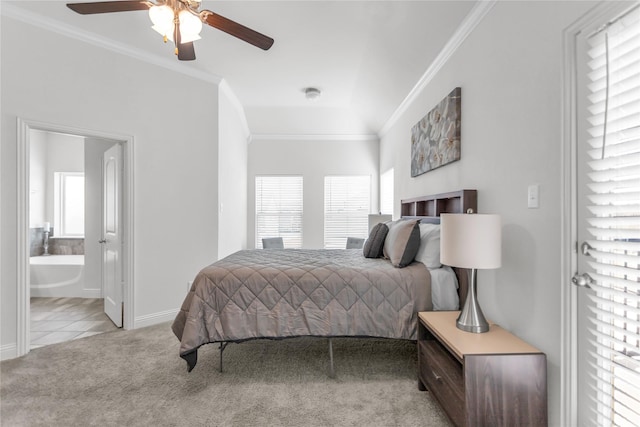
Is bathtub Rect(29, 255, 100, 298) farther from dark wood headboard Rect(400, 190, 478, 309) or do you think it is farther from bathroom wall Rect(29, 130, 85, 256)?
dark wood headboard Rect(400, 190, 478, 309)

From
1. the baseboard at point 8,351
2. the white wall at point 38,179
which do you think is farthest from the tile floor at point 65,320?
the white wall at point 38,179

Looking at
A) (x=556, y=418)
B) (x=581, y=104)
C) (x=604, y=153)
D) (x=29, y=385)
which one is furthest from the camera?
(x=29, y=385)

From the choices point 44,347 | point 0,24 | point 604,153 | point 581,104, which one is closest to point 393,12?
point 581,104

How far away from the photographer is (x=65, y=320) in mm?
3271

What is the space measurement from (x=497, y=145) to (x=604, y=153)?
2.34 feet

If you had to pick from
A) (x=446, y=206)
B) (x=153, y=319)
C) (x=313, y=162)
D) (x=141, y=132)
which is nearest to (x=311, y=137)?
(x=313, y=162)

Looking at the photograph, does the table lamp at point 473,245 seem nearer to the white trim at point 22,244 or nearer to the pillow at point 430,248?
the pillow at point 430,248

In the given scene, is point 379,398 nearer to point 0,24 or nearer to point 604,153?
point 604,153

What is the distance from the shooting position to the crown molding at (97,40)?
2416mm

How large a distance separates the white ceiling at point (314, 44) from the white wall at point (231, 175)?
0.31 metres

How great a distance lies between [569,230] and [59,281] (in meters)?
5.55

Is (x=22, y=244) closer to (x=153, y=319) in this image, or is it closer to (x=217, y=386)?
(x=153, y=319)

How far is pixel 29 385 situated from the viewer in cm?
201

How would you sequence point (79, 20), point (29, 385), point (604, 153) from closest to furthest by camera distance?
point (604, 153) < point (29, 385) < point (79, 20)
